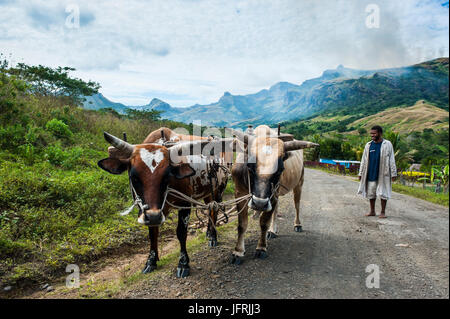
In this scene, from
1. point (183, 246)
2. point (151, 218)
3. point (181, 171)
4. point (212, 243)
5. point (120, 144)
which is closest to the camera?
point (151, 218)

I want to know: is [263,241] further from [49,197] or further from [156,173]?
[49,197]

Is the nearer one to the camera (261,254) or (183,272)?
(183,272)

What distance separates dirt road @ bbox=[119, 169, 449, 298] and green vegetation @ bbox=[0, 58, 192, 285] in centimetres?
178

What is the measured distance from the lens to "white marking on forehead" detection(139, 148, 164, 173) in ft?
12.0

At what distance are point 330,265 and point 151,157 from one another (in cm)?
337

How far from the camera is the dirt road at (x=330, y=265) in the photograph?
3.31m

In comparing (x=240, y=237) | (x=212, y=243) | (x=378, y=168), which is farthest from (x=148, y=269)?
(x=378, y=168)

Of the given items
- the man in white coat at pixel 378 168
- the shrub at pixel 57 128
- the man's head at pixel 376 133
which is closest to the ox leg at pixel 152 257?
the man in white coat at pixel 378 168

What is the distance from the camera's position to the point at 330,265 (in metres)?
4.28

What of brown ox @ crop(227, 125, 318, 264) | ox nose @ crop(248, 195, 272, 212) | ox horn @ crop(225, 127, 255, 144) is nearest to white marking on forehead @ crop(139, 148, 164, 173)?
ox horn @ crop(225, 127, 255, 144)

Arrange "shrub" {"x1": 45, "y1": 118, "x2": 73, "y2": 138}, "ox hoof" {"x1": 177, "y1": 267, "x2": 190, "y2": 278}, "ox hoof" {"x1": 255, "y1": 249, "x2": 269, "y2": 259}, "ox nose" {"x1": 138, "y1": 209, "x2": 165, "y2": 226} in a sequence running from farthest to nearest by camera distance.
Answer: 1. "shrub" {"x1": 45, "y1": 118, "x2": 73, "y2": 138}
2. "ox hoof" {"x1": 255, "y1": 249, "x2": 269, "y2": 259}
3. "ox hoof" {"x1": 177, "y1": 267, "x2": 190, "y2": 278}
4. "ox nose" {"x1": 138, "y1": 209, "x2": 165, "y2": 226}

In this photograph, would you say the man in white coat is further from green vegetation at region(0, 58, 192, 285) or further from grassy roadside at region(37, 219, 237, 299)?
green vegetation at region(0, 58, 192, 285)

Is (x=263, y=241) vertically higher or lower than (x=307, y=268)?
higher

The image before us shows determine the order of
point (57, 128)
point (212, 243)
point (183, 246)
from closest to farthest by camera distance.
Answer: point (183, 246) < point (212, 243) < point (57, 128)
